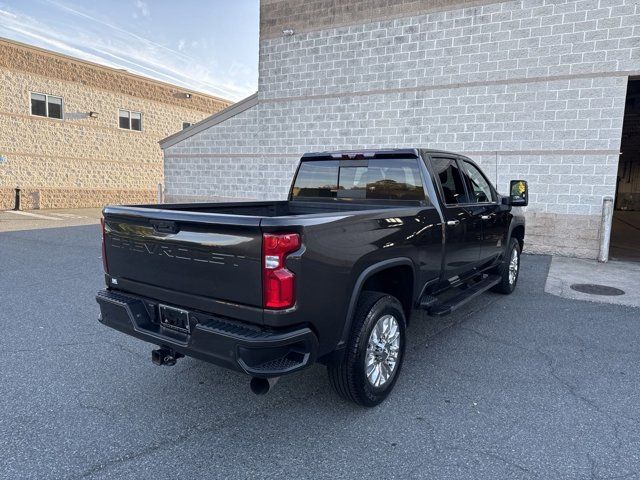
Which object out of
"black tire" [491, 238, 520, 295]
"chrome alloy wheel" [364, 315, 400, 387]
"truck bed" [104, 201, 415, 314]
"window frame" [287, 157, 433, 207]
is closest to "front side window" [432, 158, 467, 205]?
"window frame" [287, 157, 433, 207]

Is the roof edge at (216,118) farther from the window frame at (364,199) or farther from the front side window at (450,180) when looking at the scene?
the front side window at (450,180)

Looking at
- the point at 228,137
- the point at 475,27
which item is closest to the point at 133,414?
the point at 475,27

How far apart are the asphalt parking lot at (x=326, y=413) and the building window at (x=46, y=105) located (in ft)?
61.0

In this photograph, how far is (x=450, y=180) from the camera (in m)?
4.54

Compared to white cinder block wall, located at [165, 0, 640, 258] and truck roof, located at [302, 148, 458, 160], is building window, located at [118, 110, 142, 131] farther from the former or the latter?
truck roof, located at [302, 148, 458, 160]

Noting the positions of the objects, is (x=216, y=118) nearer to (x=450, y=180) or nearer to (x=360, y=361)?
(x=450, y=180)

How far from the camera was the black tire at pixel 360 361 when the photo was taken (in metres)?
3.02

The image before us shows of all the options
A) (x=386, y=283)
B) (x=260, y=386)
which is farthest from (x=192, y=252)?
(x=386, y=283)

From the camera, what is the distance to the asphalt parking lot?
2588mm

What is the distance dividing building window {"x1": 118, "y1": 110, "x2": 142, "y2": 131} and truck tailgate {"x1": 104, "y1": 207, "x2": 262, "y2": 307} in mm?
22502

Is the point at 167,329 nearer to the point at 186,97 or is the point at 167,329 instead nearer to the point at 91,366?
the point at 91,366

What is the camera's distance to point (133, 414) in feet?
10.2

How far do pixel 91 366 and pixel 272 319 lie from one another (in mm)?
2302

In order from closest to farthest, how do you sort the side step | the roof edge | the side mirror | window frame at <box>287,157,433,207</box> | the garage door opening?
the side step, window frame at <box>287,157,433,207</box>, the side mirror, the garage door opening, the roof edge
